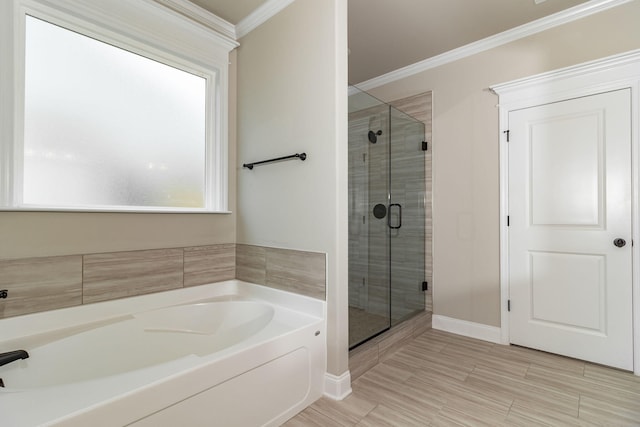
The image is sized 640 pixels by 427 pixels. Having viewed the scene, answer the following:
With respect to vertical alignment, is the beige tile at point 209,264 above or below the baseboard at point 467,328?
above

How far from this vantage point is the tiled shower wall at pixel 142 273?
157cm

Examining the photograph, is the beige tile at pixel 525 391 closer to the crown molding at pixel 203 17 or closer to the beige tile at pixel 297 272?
the beige tile at pixel 297 272

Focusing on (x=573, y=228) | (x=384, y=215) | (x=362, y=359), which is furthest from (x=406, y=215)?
(x=362, y=359)

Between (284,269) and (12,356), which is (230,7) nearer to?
(284,269)

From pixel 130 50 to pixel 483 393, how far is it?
3.06 m

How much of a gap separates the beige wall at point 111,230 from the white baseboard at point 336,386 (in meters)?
1.25

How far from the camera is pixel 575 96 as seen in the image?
2309 millimetres

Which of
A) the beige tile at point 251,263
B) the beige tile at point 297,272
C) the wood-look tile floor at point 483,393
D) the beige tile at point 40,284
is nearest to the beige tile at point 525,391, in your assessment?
the wood-look tile floor at point 483,393

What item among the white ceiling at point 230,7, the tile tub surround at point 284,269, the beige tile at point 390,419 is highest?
the white ceiling at point 230,7

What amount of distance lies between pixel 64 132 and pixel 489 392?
9.57 feet

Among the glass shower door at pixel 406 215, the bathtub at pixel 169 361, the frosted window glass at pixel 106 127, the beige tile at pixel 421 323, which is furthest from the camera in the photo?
the glass shower door at pixel 406 215

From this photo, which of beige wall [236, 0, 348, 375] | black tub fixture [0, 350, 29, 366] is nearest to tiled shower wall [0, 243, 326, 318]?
beige wall [236, 0, 348, 375]

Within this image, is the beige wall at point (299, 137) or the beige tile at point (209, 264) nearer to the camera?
the beige wall at point (299, 137)

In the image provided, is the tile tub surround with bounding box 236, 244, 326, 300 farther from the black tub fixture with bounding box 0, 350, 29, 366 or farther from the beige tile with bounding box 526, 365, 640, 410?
the beige tile with bounding box 526, 365, 640, 410
